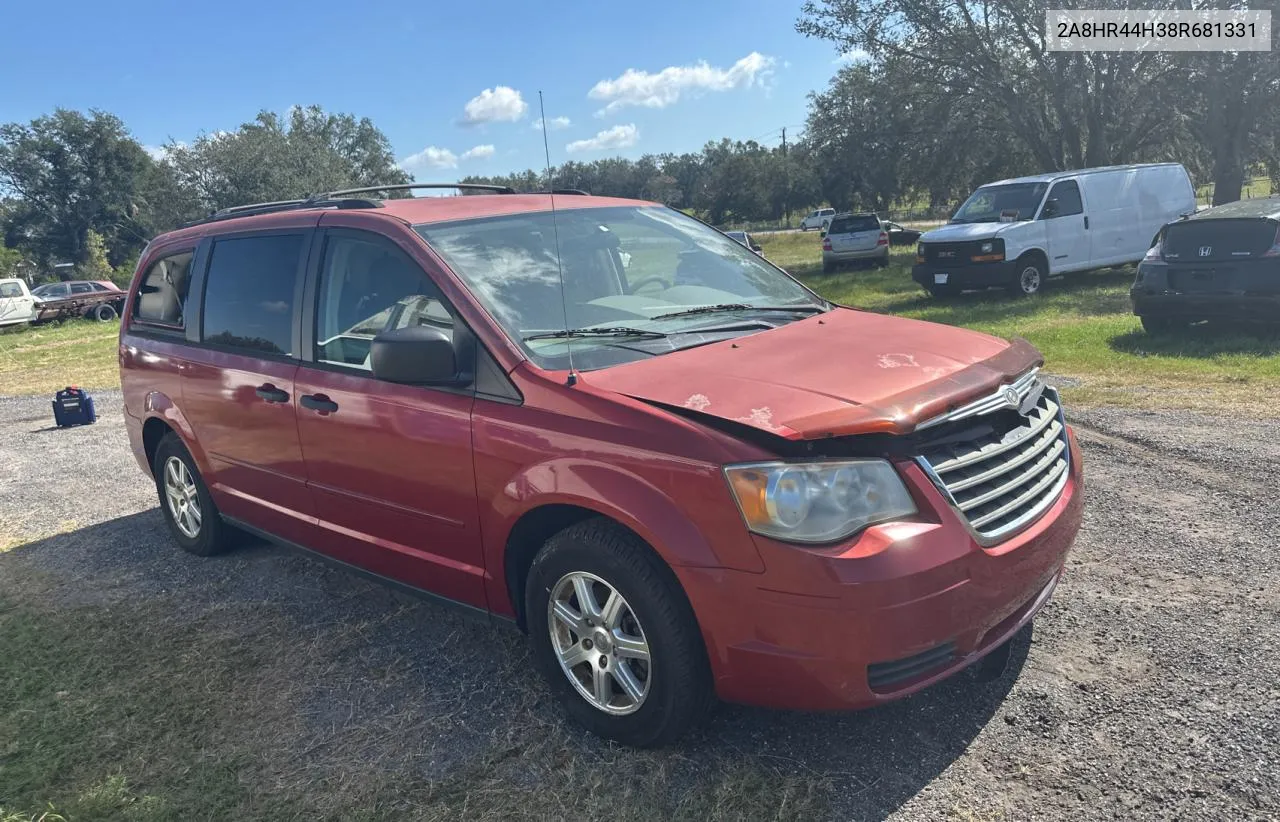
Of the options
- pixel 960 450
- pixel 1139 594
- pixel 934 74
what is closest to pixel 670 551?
pixel 960 450

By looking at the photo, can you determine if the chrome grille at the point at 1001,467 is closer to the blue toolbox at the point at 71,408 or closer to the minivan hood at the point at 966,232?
the blue toolbox at the point at 71,408

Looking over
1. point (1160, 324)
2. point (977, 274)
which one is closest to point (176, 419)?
point (1160, 324)

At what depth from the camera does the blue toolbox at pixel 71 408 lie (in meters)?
10.2

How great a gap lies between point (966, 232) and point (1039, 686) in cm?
1304

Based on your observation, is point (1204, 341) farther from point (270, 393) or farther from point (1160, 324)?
point (270, 393)

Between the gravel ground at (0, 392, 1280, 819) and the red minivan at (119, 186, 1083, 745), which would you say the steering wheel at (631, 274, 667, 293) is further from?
the gravel ground at (0, 392, 1280, 819)

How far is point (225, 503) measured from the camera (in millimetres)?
4898

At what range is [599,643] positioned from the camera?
3.04m

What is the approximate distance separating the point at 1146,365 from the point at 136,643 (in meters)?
8.52

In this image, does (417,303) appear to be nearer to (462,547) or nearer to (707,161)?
(462,547)

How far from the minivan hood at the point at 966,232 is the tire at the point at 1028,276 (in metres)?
0.62

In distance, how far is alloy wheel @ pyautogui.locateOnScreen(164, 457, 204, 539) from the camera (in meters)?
5.27

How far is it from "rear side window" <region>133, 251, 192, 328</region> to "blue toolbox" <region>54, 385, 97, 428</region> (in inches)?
223

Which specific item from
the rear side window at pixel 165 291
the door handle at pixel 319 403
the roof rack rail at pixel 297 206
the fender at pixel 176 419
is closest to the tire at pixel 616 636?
the door handle at pixel 319 403
